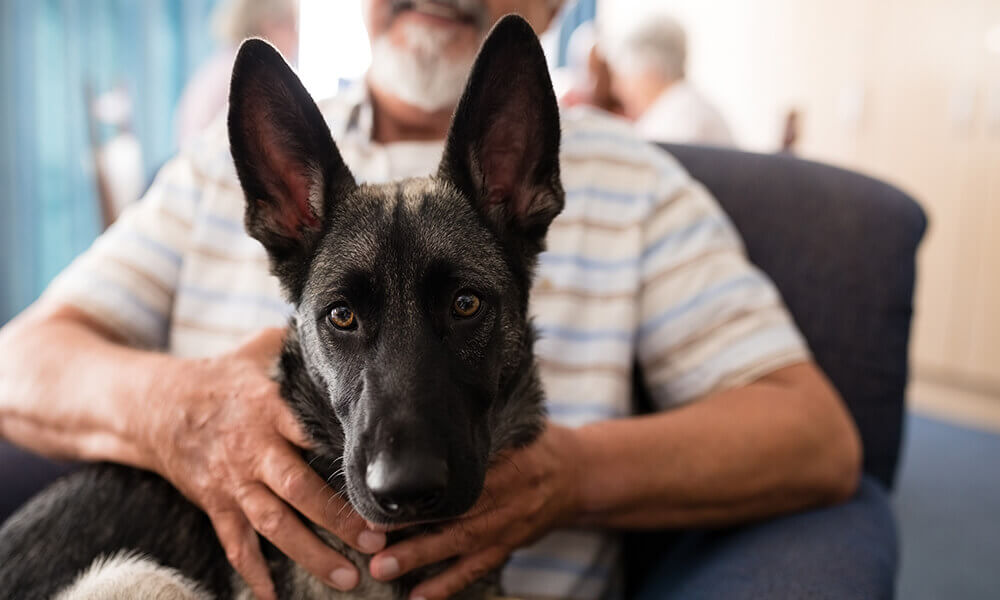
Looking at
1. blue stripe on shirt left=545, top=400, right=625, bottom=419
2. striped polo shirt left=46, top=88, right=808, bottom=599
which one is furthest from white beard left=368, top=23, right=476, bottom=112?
blue stripe on shirt left=545, top=400, right=625, bottom=419

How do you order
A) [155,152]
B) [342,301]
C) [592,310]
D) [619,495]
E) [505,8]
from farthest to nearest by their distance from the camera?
[155,152] < [505,8] < [592,310] < [619,495] < [342,301]

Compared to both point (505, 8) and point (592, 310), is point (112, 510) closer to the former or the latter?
point (592, 310)

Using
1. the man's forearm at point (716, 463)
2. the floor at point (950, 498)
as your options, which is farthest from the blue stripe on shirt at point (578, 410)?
the floor at point (950, 498)

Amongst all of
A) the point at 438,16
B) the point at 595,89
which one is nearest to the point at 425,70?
the point at 438,16

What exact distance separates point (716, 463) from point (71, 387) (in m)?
1.17

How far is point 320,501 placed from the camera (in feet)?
3.76

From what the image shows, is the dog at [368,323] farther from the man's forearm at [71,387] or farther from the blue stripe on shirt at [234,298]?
the blue stripe on shirt at [234,298]

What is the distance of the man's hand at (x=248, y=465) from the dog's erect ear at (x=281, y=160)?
0.19m

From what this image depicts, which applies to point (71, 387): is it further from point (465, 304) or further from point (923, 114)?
point (923, 114)

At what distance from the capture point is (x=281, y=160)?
3.89ft

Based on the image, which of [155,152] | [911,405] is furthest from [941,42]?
[155,152]

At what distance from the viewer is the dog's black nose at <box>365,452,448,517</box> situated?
2.91 ft

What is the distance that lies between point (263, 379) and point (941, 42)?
6.06 metres

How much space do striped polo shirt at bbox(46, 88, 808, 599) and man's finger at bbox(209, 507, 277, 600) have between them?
0.44 meters
